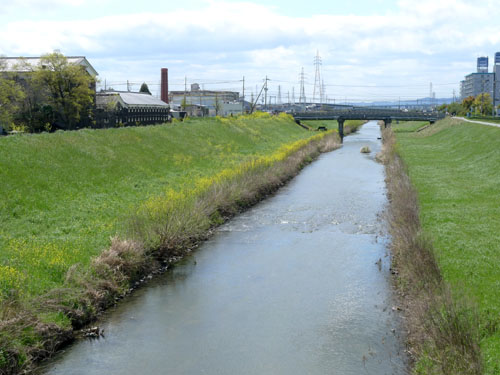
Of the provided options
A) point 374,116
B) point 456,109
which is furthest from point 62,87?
point 456,109

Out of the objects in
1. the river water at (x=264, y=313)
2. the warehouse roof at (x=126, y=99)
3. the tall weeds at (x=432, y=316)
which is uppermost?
the warehouse roof at (x=126, y=99)

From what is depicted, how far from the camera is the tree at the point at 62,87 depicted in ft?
176

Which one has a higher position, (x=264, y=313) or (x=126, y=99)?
(x=126, y=99)

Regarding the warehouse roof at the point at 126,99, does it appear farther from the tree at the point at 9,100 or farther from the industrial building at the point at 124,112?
the tree at the point at 9,100

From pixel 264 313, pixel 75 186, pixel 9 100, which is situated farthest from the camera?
pixel 9 100

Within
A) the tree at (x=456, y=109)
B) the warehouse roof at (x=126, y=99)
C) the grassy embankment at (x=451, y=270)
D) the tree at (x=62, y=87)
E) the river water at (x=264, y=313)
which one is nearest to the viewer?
the grassy embankment at (x=451, y=270)

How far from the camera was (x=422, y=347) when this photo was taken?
42.3 feet

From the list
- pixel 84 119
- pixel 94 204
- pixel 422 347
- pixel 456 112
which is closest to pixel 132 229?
pixel 94 204

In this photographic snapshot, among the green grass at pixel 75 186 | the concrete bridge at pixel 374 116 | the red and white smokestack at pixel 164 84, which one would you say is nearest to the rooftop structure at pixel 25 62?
the green grass at pixel 75 186

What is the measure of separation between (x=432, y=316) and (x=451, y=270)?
3444 mm

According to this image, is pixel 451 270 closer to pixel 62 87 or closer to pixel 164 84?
pixel 62 87

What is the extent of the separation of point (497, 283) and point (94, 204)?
18157mm

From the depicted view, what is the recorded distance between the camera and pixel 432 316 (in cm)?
1296

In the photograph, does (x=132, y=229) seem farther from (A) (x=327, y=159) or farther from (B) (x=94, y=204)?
(A) (x=327, y=159)
